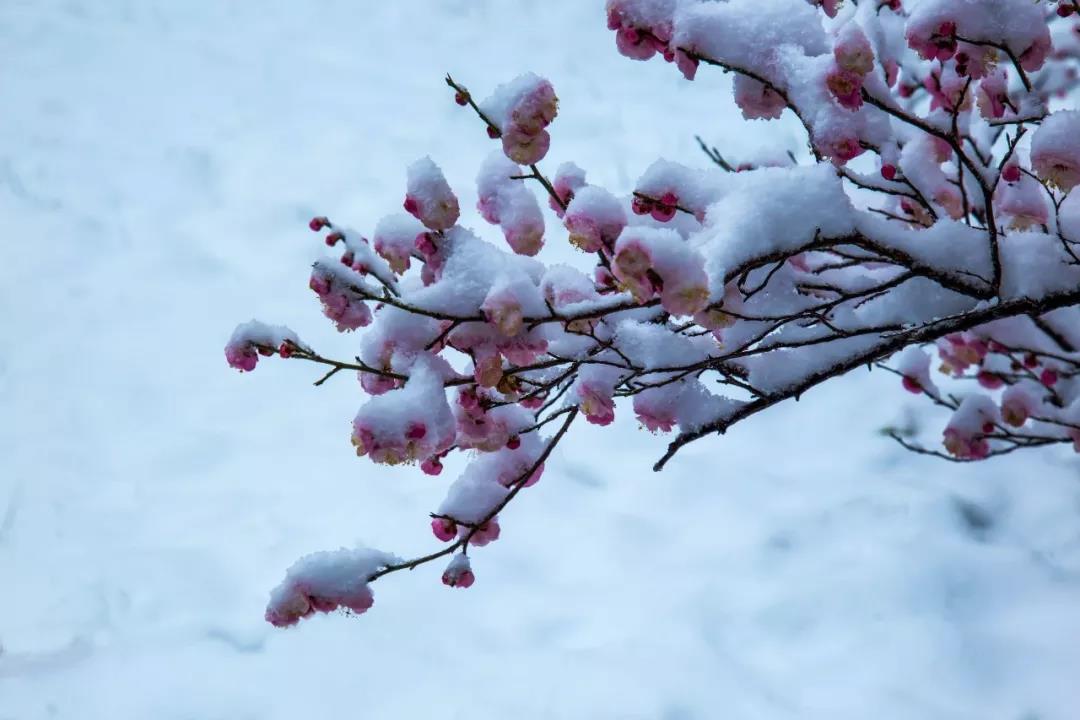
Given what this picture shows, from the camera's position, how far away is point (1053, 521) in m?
3.08

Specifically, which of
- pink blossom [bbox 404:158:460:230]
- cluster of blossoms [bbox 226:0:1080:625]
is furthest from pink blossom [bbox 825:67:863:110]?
pink blossom [bbox 404:158:460:230]

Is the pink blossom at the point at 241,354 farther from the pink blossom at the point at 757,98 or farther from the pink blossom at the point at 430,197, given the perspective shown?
the pink blossom at the point at 757,98

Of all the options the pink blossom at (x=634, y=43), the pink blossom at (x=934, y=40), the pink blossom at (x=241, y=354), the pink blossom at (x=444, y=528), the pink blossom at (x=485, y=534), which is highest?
the pink blossom at (x=634, y=43)

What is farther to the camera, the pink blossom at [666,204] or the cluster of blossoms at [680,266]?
the pink blossom at [666,204]

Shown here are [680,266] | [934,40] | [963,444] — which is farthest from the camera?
[963,444]

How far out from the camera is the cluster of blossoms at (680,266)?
3.94ft

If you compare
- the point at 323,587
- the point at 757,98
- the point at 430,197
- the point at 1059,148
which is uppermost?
the point at 757,98

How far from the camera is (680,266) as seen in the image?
0.97 metres

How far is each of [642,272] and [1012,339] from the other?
6.05 ft

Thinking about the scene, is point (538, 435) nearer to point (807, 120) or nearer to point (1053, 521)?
point (807, 120)

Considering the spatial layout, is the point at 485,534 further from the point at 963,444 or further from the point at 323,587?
the point at 963,444

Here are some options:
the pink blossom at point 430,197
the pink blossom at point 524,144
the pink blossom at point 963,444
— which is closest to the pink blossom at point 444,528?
the pink blossom at point 430,197

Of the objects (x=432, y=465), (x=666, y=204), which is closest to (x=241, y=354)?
(x=432, y=465)

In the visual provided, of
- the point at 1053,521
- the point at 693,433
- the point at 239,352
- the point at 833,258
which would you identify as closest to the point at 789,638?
the point at 1053,521
